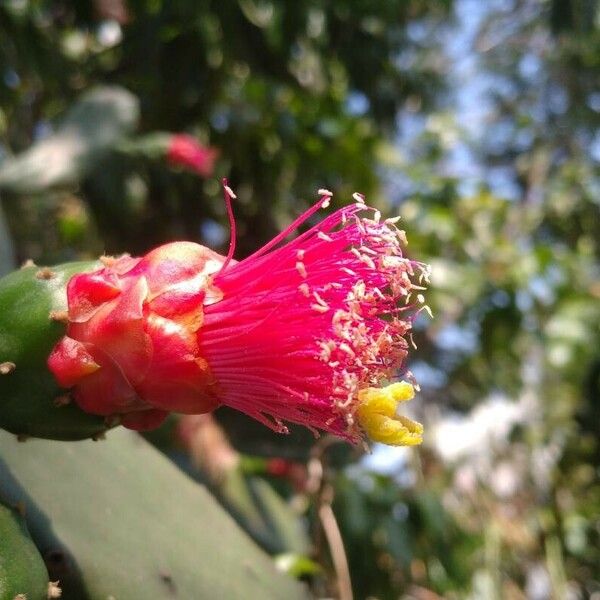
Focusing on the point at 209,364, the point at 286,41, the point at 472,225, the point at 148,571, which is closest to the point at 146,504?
the point at 148,571

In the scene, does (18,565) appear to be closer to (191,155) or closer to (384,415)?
(384,415)

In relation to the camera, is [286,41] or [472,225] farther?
[472,225]

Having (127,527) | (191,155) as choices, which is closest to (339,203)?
(191,155)

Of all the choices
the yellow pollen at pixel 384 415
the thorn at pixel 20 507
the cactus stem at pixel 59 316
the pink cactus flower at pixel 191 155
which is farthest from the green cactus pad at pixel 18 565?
the pink cactus flower at pixel 191 155

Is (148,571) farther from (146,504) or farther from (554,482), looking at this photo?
(554,482)

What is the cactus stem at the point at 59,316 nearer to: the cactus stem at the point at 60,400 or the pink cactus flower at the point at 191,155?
the cactus stem at the point at 60,400

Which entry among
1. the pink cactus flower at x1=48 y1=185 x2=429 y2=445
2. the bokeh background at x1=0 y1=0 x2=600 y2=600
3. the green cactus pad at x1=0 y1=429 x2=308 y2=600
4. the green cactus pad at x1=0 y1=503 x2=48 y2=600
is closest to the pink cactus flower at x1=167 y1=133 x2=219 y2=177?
the bokeh background at x1=0 y1=0 x2=600 y2=600
